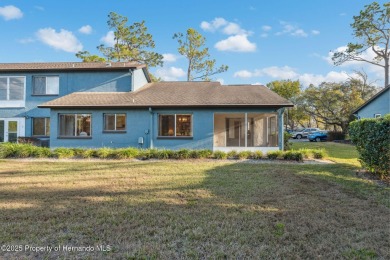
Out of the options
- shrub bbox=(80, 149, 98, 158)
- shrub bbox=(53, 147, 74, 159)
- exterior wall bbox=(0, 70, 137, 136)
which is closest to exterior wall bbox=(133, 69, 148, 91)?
exterior wall bbox=(0, 70, 137, 136)

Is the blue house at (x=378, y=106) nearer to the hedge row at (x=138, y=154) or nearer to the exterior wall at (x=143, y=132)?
the hedge row at (x=138, y=154)

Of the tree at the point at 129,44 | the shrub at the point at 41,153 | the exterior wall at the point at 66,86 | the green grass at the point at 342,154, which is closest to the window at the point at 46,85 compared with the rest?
the exterior wall at the point at 66,86

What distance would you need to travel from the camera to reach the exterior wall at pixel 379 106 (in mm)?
20766

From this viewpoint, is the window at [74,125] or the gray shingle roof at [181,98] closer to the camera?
the gray shingle roof at [181,98]

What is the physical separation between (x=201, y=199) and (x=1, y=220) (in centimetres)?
379

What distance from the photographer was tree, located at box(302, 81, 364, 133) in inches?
1328

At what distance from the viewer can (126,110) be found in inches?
A: 605

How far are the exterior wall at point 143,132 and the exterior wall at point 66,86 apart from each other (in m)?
2.75

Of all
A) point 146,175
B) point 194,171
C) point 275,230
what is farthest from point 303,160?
point 275,230

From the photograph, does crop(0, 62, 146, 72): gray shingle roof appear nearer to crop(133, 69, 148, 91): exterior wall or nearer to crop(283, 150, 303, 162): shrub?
crop(133, 69, 148, 91): exterior wall

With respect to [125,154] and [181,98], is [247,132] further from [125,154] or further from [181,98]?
[125,154]

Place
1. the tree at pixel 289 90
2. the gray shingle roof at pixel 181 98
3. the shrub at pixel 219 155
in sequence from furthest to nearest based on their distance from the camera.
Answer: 1. the tree at pixel 289 90
2. the gray shingle roof at pixel 181 98
3. the shrub at pixel 219 155

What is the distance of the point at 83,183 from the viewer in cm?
743

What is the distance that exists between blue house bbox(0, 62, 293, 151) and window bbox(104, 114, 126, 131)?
0.05m
